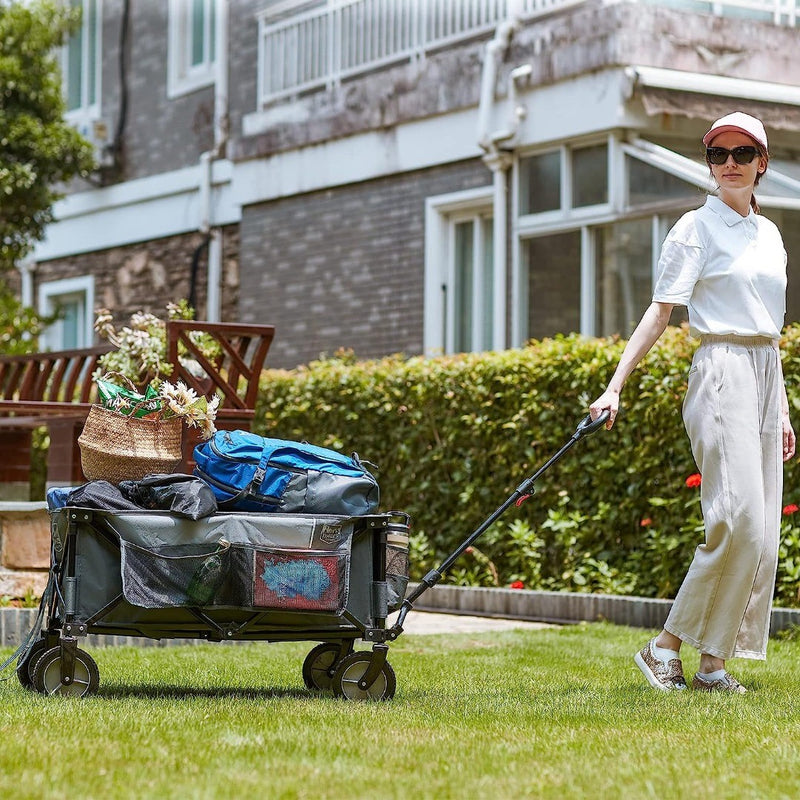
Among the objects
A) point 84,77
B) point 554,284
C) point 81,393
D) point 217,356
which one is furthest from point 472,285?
point 84,77

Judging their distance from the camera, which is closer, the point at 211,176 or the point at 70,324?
the point at 211,176

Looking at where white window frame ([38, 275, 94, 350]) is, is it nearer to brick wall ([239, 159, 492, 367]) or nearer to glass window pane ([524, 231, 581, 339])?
brick wall ([239, 159, 492, 367])

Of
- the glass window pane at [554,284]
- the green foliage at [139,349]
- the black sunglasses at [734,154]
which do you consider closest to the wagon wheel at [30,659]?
the black sunglasses at [734,154]

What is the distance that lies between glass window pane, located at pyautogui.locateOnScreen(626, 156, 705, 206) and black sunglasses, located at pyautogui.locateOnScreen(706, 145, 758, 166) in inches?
237

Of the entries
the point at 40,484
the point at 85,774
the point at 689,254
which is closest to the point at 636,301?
the point at 40,484

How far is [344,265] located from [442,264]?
1.24 metres

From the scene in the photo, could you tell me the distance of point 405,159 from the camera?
48.2 feet

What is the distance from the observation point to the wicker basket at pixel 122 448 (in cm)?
597

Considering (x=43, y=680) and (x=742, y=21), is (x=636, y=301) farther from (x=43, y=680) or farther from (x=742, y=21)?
(x=43, y=680)

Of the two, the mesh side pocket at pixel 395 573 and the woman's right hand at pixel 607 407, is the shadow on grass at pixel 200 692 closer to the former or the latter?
the mesh side pocket at pixel 395 573

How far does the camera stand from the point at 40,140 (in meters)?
16.8

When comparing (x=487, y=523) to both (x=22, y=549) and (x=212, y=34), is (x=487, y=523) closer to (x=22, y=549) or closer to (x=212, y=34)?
(x=22, y=549)

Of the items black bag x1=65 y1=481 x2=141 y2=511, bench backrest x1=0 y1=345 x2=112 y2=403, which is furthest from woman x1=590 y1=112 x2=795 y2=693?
bench backrest x1=0 y1=345 x2=112 y2=403

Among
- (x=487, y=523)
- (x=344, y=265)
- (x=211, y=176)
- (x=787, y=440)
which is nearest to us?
(x=487, y=523)
